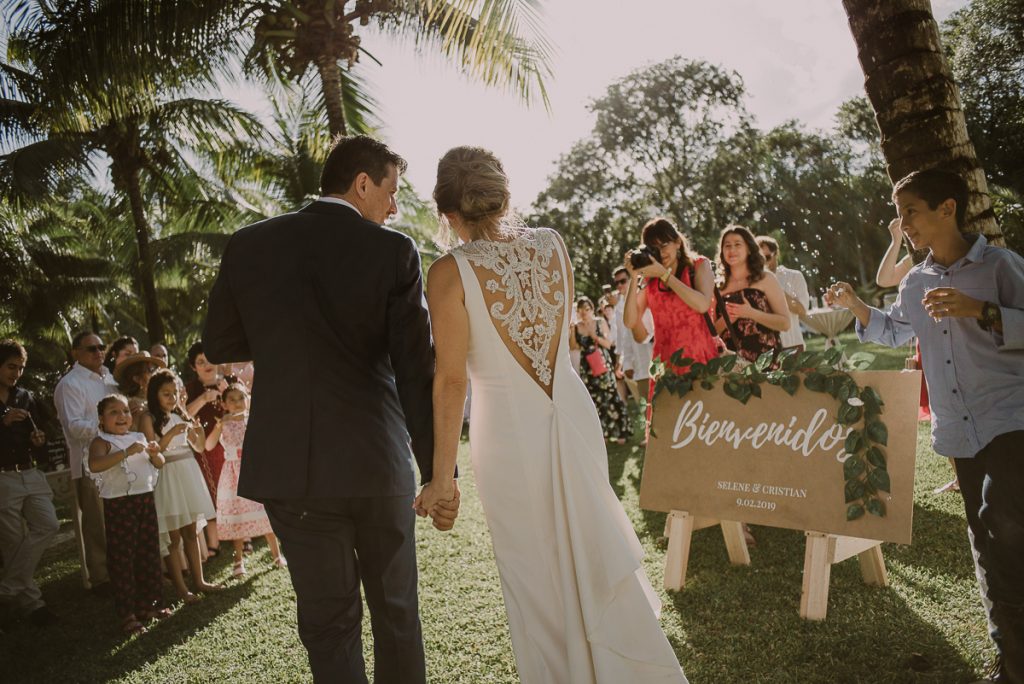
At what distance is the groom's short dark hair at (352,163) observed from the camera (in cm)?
259

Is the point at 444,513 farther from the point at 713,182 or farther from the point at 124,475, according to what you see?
the point at 713,182

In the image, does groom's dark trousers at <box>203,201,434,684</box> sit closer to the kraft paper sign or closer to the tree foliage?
the kraft paper sign

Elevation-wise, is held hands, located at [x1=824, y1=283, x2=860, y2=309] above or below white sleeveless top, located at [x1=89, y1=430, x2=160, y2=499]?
above

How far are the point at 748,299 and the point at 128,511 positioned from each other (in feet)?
15.7

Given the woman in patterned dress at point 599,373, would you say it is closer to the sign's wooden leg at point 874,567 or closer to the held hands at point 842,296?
the sign's wooden leg at point 874,567

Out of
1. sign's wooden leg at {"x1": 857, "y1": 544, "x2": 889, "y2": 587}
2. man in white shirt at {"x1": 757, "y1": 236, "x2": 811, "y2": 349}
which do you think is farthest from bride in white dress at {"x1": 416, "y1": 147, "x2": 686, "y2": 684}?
man in white shirt at {"x1": 757, "y1": 236, "x2": 811, "y2": 349}

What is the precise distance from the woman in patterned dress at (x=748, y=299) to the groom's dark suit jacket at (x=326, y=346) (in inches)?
126

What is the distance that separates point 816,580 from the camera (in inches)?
141

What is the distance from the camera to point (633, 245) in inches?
1270

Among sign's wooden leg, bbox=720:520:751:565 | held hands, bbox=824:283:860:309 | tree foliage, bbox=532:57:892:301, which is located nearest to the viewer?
held hands, bbox=824:283:860:309

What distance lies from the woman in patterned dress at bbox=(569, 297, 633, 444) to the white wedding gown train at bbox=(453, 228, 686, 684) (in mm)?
7020

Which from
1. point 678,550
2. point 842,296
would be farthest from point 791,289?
point 842,296

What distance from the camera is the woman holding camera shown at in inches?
185

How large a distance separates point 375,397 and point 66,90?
7.89 metres
